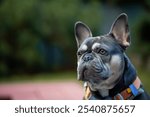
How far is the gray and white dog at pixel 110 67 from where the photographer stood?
2014 millimetres

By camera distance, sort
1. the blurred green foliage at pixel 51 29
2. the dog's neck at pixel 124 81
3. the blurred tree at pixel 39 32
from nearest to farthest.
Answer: the dog's neck at pixel 124 81
the blurred green foliage at pixel 51 29
the blurred tree at pixel 39 32

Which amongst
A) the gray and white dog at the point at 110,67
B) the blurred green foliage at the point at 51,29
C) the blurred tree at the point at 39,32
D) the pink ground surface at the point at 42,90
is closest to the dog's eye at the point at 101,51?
the gray and white dog at the point at 110,67

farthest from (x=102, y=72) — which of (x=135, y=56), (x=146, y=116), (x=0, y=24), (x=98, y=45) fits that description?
(x=0, y=24)

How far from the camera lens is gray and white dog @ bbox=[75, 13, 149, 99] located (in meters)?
2.01

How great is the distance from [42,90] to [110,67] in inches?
51.7

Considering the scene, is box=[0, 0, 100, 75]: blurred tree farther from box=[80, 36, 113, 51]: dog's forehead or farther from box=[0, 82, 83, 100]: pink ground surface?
box=[80, 36, 113, 51]: dog's forehead

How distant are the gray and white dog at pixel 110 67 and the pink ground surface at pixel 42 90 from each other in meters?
0.87

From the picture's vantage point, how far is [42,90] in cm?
327

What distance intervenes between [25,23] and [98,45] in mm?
1424

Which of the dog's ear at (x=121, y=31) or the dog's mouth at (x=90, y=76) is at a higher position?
the dog's ear at (x=121, y=31)

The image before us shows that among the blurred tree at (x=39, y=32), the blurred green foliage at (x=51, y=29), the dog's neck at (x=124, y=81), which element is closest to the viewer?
the dog's neck at (x=124, y=81)

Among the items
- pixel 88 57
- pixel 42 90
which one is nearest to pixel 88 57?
pixel 88 57

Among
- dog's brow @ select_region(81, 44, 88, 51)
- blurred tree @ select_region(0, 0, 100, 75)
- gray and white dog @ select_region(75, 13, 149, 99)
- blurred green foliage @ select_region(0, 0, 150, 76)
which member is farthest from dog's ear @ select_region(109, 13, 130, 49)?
blurred tree @ select_region(0, 0, 100, 75)

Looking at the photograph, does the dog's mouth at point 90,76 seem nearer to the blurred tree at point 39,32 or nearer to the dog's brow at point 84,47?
the dog's brow at point 84,47
